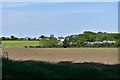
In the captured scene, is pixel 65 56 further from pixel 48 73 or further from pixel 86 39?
pixel 48 73

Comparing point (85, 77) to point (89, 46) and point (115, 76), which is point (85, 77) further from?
point (89, 46)

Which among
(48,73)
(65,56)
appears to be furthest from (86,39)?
(48,73)

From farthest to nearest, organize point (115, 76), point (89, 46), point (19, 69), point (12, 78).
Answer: point (89, 46), point (115, 76), point (19, 69), point (12, 78)

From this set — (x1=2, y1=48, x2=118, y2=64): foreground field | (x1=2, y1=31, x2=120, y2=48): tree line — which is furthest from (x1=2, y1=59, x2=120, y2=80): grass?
(x1=2, y1=31, x2=120, y2=48): tree line

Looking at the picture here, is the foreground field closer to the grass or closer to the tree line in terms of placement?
the tree line

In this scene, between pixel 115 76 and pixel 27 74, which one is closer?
pixel 27 74

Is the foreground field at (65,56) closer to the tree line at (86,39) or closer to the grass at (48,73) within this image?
the tree line at (86,39)

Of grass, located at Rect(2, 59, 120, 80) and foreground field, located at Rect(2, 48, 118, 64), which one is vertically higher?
grass, located at Rect(2, 59, 120, 80)

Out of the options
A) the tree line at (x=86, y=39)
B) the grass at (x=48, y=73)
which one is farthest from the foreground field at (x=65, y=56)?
the grass at (x=48, y=73)

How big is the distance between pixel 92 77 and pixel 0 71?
8.03ft

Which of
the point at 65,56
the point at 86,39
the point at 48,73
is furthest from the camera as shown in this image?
the point at 86,39

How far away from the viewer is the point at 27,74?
8.68 m

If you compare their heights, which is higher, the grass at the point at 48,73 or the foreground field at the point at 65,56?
the grass at the point at 48,73

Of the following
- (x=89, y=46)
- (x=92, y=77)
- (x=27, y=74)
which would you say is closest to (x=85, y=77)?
(x=92, y=77)
